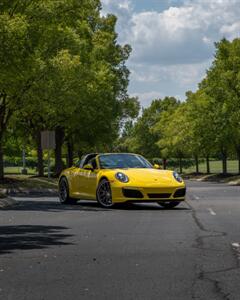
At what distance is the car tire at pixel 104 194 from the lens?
58.1 feet

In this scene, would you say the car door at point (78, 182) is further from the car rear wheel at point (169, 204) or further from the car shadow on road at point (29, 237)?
the car shadow on road at point (29, 237)

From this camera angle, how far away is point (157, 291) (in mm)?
6223

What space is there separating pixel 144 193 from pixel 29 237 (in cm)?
679

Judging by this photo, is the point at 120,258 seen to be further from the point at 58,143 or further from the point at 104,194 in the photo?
the point at 58,143

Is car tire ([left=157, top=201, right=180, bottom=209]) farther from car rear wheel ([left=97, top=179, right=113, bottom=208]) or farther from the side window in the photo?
the side window

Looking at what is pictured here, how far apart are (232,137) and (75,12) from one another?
31384mm

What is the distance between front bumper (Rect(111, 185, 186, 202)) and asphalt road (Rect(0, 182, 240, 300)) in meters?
2.85

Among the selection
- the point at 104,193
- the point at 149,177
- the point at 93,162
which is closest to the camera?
the point at 149,177

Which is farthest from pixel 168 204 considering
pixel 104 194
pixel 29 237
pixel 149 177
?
pixel 29 237

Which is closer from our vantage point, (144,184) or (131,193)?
(144,184)

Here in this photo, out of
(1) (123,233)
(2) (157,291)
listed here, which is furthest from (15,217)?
(2) (157,291)

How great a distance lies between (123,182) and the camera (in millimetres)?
17250

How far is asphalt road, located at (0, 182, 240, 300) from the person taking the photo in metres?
6.28

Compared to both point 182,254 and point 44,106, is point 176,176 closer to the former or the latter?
point 182,254
